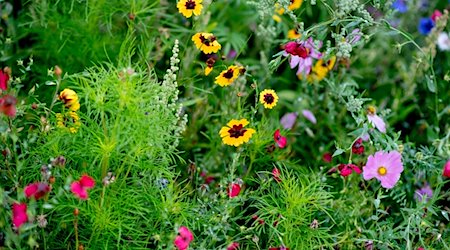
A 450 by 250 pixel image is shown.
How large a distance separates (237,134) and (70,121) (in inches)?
15.4

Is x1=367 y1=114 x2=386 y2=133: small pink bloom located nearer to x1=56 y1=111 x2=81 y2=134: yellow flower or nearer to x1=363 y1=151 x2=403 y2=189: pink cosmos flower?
x1=363 y1=151 x2=403 y2=189: pink cosmos flower

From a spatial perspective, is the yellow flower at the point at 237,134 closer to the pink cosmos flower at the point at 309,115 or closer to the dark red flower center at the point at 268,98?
the dark red flower center at the point at 268,98

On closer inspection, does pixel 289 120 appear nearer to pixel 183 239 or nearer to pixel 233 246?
pixel 233 246

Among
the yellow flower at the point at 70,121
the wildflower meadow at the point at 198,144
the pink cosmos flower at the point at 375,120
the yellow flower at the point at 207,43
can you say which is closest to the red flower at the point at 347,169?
the wildflower meadow at the point at 198,144

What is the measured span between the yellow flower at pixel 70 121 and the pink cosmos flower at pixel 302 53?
52 cm

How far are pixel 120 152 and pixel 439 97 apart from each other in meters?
1.09

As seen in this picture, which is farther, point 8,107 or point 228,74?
point 228,74

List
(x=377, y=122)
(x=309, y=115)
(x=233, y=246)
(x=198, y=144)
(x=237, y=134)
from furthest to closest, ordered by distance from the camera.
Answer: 1. (x=309, y=115)
2. (x=198, y=144)
3. (x=377, y=122)
4. (x=237, y=134)
5. (x=233, y=246)

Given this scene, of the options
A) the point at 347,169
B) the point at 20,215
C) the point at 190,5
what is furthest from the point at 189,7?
the point at 20,215

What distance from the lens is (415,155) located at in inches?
73.9

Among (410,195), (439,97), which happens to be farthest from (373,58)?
(410,195)

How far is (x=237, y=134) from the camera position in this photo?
1.72 metres

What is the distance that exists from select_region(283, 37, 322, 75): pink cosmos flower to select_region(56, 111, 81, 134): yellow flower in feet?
1.71

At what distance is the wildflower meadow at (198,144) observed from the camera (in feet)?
5.01
